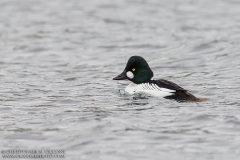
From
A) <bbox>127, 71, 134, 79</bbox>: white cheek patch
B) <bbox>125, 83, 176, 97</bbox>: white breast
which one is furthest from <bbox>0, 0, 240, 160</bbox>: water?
<bbox>127, 71, 134, 79</bbox>: white cheek patch

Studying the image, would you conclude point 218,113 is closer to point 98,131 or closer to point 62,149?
point 98,131

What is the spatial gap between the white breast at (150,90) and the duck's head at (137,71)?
14 centimetres

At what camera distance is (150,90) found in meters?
12.2

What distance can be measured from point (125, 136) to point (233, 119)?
6.03 feet

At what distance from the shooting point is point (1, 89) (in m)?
13.6

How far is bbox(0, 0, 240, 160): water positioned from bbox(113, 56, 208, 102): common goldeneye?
19 centimetres

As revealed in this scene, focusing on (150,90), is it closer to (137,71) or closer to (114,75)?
(137,71)

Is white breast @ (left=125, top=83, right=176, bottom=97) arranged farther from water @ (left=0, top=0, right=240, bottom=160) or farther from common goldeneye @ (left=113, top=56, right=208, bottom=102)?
water @ (left=0, top=0, right=240, bottom=160)

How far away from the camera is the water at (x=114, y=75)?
30.6ft

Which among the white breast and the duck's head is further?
the duck's head

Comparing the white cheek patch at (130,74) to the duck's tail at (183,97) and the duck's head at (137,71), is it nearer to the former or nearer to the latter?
the duck's head at (137,71)

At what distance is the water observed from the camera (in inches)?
367

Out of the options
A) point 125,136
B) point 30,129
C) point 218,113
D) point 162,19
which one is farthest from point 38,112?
point 162,19

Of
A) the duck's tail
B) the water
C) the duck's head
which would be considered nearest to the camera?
the water
